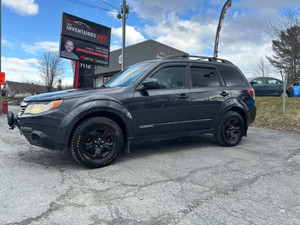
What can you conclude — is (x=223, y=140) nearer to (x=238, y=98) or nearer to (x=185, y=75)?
(x=238, y=98)

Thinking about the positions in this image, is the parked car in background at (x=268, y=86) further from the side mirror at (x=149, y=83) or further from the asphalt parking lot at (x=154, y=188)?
the side mirror at (x=149, y=83)

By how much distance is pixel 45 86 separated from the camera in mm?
33625

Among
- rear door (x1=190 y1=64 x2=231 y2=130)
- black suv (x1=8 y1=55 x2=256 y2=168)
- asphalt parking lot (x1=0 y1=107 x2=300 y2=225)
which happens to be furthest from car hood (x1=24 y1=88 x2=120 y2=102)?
rear door (x1=190 y1=64 x2=231 y2=130)

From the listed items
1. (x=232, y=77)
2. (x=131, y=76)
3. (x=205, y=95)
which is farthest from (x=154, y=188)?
(x=232, y=77)

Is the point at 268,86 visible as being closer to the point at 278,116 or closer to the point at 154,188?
the point at 278,116

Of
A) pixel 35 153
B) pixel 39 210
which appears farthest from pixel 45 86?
pixel 39 210

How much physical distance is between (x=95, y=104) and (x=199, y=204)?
2038mm

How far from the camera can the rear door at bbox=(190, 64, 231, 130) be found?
4.40m

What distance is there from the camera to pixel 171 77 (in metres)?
4.29

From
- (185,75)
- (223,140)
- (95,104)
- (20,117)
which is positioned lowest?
(223,140)

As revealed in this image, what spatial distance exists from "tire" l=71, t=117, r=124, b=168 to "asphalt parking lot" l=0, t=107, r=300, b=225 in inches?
6.4

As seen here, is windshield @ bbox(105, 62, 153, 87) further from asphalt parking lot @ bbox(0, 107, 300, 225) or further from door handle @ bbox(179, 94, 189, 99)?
asphalt parking lot @ bbox(0, 107, 300, 225)

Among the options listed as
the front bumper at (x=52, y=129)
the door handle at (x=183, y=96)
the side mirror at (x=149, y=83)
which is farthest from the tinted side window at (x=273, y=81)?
the front bumper at (x=52, y=129)

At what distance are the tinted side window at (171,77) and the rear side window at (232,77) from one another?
1157mm
